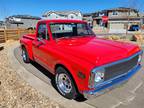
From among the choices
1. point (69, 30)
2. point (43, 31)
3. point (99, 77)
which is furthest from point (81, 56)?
point (43, 31)

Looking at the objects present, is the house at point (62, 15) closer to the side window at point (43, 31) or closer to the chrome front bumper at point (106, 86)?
the side window at point (43, 31)

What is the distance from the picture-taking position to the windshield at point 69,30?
437 centimetres

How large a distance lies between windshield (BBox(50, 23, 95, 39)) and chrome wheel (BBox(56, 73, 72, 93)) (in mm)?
1159

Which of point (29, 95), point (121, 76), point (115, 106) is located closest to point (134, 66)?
point (121, 76)

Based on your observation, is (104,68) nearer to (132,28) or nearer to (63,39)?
(63,39)

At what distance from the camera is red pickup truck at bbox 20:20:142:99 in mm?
2816

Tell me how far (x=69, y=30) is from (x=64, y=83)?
1787mm

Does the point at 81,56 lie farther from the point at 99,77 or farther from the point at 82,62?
the point at 99,77

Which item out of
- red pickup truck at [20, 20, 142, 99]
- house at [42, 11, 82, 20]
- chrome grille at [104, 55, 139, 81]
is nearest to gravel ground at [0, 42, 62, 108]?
red pickup truck at [20, 20, 142, 99]

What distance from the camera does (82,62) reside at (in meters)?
2.88

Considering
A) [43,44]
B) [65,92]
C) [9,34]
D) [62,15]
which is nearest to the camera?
[65,92]

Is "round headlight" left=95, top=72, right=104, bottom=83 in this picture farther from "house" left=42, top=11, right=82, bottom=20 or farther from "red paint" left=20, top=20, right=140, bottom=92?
"house" left=42, top=11, right=82, bottom=20

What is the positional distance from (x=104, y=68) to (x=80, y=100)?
4.00ft

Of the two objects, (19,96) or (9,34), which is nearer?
(19,96)
